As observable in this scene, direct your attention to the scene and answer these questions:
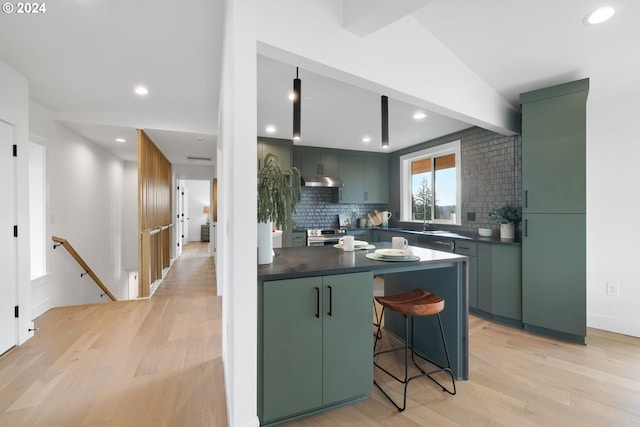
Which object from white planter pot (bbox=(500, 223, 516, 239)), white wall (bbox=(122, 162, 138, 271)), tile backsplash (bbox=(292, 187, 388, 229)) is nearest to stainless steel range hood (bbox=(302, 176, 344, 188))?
tile backsplash (bbox=(292, 187, 388, 229))

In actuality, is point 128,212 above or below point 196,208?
below

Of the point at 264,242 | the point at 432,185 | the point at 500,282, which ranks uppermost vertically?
the point at 432,185

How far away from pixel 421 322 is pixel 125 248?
643 cm

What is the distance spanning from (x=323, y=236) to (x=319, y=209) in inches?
25.5

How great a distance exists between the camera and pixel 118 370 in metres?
2.13

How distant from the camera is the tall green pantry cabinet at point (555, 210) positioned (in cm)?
254

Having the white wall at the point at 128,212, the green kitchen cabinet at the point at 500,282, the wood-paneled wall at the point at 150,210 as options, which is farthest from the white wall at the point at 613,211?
the white wall at the point at 128,212

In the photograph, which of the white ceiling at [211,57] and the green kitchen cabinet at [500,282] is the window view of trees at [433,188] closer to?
the white ceiling at [211,57]

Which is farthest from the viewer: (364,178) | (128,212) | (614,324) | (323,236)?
(128,212)

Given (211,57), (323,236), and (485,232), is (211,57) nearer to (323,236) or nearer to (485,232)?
(323,236)

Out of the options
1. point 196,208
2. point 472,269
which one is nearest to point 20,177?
point 472,269

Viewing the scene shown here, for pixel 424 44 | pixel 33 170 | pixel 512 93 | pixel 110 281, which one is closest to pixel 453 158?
pixel 512 93

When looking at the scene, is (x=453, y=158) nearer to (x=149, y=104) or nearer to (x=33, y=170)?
(x=149, y=104)

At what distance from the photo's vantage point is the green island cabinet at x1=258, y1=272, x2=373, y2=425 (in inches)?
59.3
